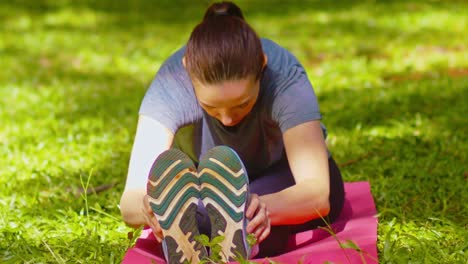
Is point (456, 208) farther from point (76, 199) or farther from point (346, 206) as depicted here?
point (76, 199)

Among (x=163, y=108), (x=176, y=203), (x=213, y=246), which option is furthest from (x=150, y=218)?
(x=163, y=108)

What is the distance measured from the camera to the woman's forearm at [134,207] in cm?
277

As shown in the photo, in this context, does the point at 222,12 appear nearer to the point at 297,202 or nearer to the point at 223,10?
the point at 223,10

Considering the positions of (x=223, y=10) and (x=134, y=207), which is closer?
(x=134, y=207)

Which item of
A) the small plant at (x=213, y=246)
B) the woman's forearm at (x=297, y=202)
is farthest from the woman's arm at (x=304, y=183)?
the small plant at (x=213, y=246)

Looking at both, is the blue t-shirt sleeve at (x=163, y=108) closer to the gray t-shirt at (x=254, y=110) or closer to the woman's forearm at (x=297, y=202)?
the gray t-shirt at (x=254, y=110)

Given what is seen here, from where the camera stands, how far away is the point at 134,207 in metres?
→ 2.79

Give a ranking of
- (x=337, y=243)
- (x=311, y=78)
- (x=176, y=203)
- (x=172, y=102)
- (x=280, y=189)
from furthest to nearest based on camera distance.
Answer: (x=311, y=78) → (x=280, y=189) → (x=172, y=102) → (x=337, y=243) → (x=176, y=203)

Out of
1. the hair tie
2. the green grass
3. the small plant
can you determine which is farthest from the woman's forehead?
the green grass

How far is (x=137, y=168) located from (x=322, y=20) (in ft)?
21.4

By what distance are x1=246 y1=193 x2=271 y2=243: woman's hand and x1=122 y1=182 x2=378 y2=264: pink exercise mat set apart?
0.10 metres

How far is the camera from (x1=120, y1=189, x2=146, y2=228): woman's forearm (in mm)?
2773

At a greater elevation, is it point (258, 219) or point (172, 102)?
point (172, 102)

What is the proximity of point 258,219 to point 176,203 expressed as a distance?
278 mm
